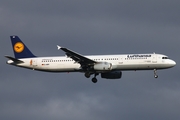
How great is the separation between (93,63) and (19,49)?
535 inches

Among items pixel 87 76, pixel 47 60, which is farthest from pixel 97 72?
pixel 47 60

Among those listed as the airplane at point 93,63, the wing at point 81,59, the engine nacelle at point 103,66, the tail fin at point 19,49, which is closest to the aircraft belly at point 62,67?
the airplane at point 93,63

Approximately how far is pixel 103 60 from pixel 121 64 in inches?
125

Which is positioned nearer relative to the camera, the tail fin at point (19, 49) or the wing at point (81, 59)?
the wing at point (81, 59)

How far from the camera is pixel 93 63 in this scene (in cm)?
8469

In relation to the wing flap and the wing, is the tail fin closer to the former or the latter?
the wing flap

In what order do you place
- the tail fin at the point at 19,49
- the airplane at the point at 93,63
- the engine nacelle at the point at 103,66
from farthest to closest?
the tail fin at the point at 19,49 → the airplane at the point at 93,63 → the engine nacelle at the point at 103,66

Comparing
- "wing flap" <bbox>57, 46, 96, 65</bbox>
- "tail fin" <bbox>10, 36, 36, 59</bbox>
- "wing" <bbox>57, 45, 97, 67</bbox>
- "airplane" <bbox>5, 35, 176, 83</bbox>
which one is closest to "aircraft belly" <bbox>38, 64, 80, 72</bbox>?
"airplane" <bbox>5, 35, 176, 83</bbox>

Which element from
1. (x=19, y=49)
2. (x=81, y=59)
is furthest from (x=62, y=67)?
(x=19, y=49)

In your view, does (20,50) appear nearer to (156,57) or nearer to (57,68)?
(57,68)

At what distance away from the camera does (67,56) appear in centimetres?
8394

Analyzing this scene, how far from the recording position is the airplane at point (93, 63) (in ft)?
274

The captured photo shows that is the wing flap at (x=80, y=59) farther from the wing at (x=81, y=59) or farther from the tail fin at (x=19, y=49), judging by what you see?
the tail fin at (x=19, y=49)

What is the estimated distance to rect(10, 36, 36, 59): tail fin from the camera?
89750 mm
